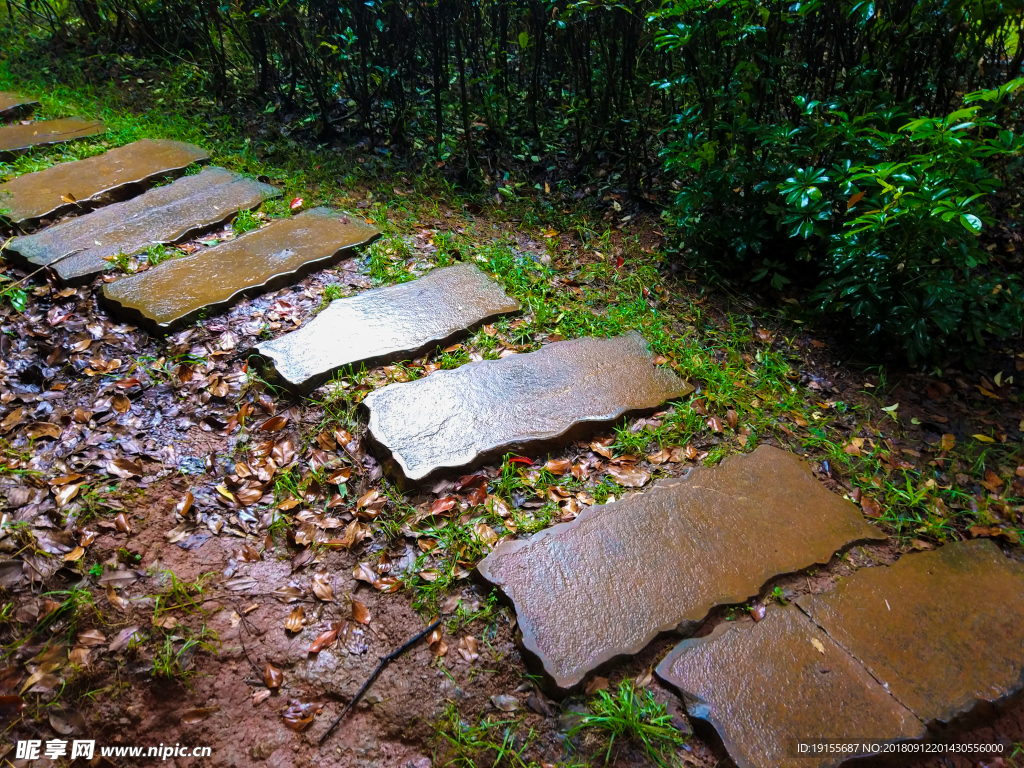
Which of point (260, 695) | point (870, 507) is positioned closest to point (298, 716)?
point (260, 695)

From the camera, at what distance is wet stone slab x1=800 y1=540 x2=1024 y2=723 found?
69.5 inches

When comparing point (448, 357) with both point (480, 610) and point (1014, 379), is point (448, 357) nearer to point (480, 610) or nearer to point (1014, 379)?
point (480, 610)

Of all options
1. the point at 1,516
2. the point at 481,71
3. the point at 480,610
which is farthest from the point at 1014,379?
the point at 1,516

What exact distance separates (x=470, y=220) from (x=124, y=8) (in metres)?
4.09

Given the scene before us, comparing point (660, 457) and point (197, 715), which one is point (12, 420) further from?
point (660, 457)

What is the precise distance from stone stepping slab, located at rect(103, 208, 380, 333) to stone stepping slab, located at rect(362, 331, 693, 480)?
1.03 metres

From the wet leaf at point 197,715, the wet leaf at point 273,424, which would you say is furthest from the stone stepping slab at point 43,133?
the wet leaf at point 197,715

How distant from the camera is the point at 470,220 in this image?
12.6ft

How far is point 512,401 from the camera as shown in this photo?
8.18 ft

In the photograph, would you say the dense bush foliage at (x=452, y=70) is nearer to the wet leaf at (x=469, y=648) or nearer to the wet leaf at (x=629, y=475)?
the wet leaf at (x=629, y=475)

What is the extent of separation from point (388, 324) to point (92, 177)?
2.31 m

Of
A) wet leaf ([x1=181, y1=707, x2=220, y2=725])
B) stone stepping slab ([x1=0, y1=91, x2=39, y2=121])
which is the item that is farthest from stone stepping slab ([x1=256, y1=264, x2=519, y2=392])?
stone stepping slab ([x1=0, y1=91, x2=39, y2=121])

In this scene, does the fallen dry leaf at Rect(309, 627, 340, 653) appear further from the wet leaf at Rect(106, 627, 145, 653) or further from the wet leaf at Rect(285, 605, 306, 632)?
the wet leaf at Rect(106, 627, 145, 653)

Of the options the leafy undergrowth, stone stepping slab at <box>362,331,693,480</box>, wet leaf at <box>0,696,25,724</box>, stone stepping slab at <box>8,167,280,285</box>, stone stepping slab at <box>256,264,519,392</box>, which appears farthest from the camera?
stone stepping slab at <box>8,167,280,285</box>
